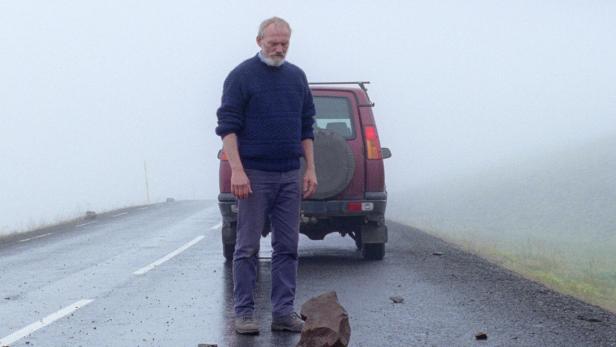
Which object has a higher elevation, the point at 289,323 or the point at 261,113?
the point at 261,113

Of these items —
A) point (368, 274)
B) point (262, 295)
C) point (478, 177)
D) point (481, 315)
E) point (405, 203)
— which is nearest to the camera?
point (481, 315)

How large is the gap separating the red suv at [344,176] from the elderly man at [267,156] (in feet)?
11.4

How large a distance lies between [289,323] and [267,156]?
3.88ft

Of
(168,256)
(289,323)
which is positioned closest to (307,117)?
(289,323)

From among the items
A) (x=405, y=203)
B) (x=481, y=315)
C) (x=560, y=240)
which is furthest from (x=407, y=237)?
(x=405, y=203)

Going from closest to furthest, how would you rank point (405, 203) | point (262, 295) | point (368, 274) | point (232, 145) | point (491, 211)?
point (232, 145), point (262, 295), point (368, 274), point (491, 211), point (405, 203)

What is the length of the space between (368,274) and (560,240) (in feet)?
57.4

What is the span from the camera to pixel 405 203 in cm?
4944

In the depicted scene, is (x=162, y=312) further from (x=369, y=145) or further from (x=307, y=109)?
(x=369, y=145)

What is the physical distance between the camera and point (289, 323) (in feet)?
21.9

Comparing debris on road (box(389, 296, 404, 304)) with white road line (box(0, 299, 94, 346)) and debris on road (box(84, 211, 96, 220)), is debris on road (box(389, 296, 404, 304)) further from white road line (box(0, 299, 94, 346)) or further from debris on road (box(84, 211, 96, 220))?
debris on road (box(84, 211, 96, 220))

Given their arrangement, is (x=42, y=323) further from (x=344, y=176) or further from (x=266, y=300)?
(x=344, y=176)

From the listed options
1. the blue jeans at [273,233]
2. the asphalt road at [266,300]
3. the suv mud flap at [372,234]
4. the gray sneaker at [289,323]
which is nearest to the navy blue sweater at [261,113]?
the blue jeans at [273,233]

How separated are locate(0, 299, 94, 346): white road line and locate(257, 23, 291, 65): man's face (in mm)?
2626
